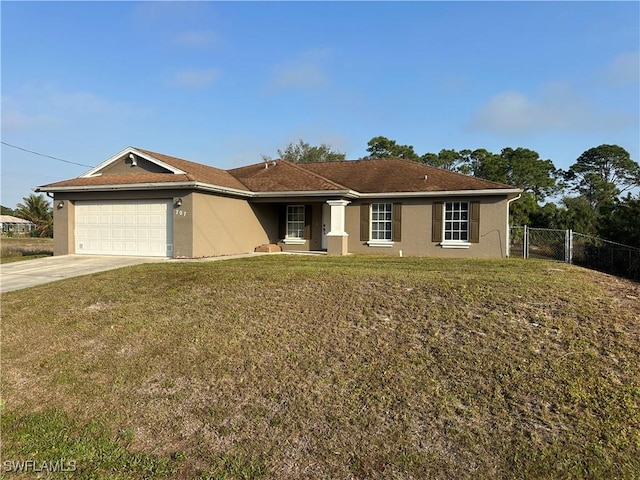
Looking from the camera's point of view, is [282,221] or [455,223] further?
[282,221]

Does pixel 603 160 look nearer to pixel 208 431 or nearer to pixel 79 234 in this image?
pixel 79 234

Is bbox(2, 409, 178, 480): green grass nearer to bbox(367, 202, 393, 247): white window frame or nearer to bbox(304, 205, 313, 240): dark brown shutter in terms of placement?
bbox(367, 202, 393, 247): white window frame

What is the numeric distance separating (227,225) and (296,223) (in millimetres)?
3798

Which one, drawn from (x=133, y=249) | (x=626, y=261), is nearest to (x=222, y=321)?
(x=133, y=249)

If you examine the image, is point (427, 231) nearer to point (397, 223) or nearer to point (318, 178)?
point (397, 223)

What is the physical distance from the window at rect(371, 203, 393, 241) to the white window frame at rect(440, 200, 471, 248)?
214cm

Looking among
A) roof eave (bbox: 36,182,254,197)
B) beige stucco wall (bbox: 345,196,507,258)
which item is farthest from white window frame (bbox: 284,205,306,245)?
roof eave (bbox: 36,182,254,197)

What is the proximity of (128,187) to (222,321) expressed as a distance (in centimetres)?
1041

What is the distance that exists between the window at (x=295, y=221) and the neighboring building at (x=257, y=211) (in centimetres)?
28

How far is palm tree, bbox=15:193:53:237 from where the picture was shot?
3822 centimetres

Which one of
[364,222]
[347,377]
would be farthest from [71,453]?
[364,222]

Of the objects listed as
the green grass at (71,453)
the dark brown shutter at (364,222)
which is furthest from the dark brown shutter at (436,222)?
the green grass at (71,453)

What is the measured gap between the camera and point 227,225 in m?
16.5

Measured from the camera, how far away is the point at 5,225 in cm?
5138
